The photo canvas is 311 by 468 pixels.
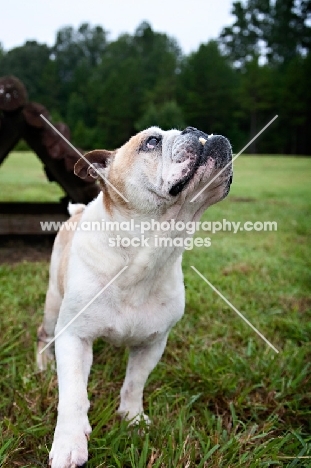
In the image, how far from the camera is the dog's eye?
2093mm

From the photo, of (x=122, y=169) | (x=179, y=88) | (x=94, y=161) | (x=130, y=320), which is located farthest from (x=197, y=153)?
(x=179, y=88)

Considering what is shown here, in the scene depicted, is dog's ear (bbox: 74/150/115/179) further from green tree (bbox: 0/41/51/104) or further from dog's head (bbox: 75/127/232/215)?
green tree (bbox: 0/41/51/104)

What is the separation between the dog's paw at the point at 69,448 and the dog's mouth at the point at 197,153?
0.99 m

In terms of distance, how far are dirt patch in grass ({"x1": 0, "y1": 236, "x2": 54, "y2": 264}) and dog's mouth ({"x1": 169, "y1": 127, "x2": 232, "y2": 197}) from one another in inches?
125

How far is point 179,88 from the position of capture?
60.6ft

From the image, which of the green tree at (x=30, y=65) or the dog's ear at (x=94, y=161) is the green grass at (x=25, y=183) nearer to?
the green tree at (x=30, y=65)

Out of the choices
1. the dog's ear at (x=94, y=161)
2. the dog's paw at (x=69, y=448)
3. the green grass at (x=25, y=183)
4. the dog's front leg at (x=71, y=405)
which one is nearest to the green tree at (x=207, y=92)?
the green grass at (x=25, y=183)

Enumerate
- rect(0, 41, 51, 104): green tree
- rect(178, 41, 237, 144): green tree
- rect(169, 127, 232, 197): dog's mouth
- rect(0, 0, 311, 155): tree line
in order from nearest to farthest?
rect(169, 127, 232, 197): dog's mouth, rect(0, 41, 51, 104): green tree, rect(0, 0, 311, 155): tree line, rect(178, 41, 237, 144): green tree

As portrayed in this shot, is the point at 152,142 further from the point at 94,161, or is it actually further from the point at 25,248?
the point at 25,248

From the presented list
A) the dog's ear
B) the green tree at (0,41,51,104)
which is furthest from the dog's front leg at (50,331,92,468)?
the green tree at (0,41,51,104)

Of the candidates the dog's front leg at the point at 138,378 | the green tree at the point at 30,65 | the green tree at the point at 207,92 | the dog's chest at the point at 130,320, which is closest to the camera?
the dog's chest at the point at 130,320

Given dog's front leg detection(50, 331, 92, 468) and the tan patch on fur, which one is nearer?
dog's front leg detection(50, 331, 92, 468)

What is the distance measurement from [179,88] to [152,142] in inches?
679

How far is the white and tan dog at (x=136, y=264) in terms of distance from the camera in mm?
1900
